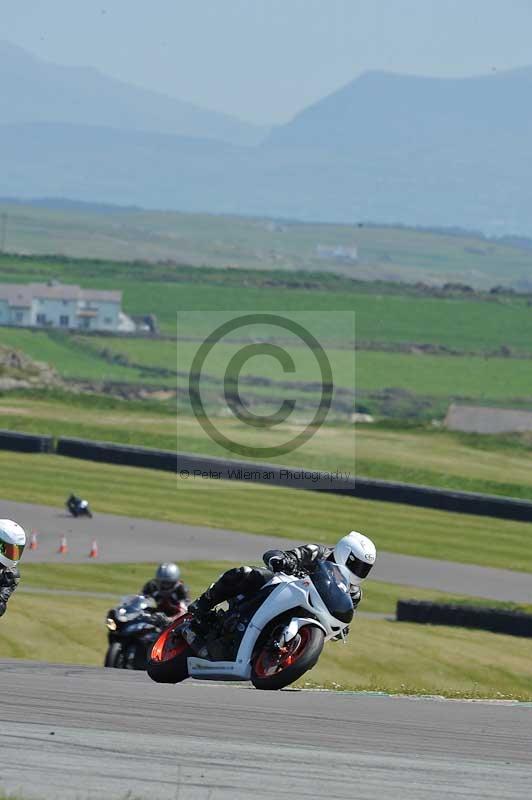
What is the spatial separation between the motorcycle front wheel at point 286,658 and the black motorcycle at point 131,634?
252 inches


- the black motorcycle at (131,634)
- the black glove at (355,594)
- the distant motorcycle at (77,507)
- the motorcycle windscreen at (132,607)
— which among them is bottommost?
the distant motorcycle at (77,507)

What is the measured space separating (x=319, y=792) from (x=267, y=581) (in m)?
5.24

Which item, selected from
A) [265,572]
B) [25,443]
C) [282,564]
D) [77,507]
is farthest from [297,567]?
[25,443]

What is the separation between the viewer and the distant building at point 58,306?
574 ft

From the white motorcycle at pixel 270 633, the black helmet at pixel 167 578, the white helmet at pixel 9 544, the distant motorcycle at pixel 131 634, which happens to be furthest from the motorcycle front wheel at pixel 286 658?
the black helmet at pixel 167 578

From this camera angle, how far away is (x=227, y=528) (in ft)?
138

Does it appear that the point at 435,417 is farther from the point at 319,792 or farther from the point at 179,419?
the point at 319,792

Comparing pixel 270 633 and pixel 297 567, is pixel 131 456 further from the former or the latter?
pixel 270 633

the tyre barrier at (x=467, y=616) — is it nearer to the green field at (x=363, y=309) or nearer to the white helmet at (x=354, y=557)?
the white helmet at (x=354, y=557)

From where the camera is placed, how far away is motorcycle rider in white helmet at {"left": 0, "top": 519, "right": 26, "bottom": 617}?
47.5 ft

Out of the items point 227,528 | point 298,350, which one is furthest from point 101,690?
point 298,350

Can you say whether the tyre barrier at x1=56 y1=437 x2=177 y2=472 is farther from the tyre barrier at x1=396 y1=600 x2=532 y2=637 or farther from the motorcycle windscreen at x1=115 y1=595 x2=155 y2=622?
the motorcycle windscreen at x1=115 y1=595 x2=155 y2=622

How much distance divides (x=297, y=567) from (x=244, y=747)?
4.12 metres

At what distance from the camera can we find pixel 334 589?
12180 millimetres
